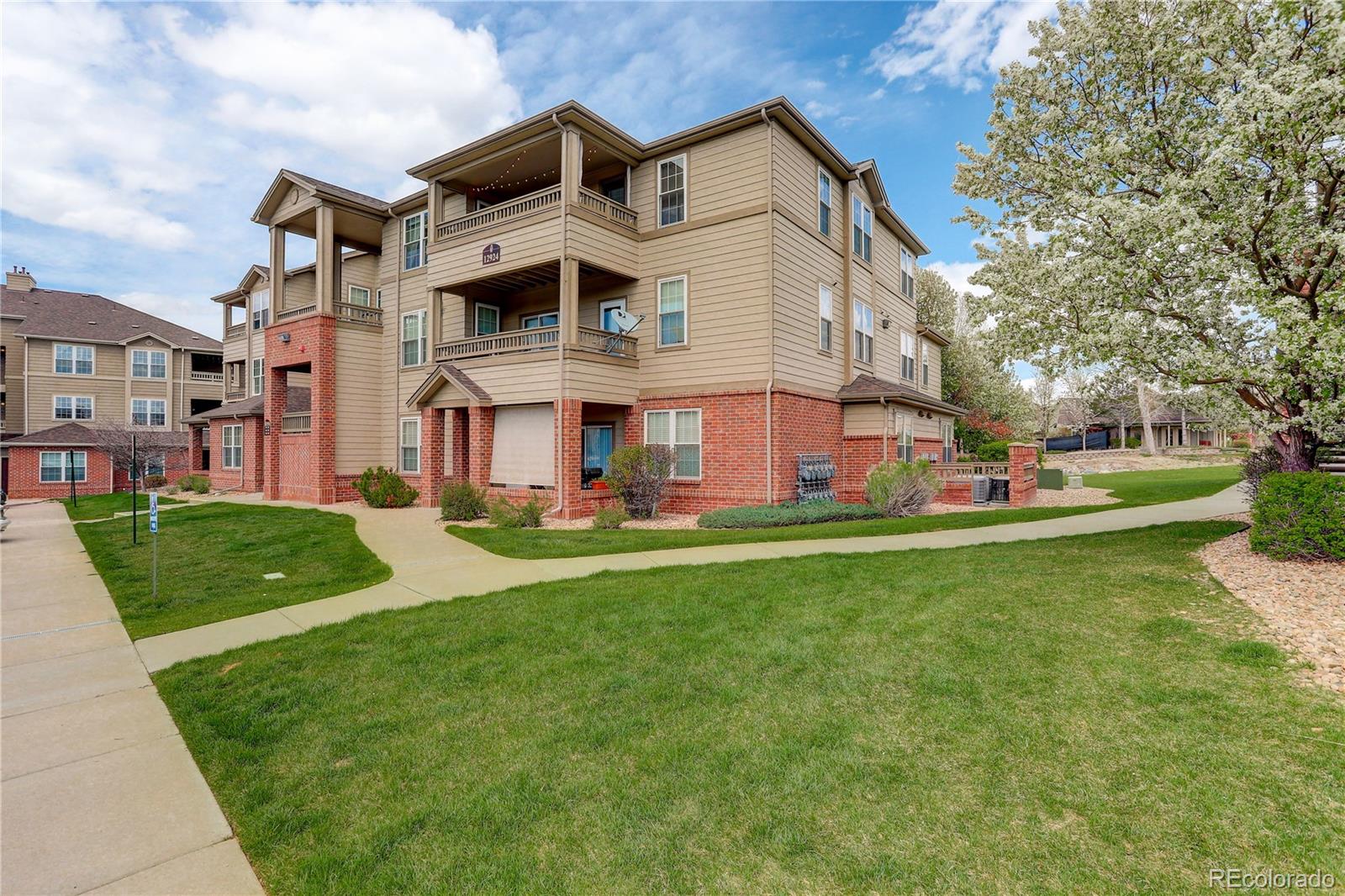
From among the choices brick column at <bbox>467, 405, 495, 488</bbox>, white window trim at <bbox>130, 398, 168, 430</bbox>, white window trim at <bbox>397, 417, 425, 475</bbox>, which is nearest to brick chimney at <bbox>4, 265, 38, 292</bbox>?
white window trim at <bbox>130, 398, 168, 430</bbox>

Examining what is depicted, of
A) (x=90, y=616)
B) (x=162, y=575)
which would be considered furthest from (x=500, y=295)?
(x=90, y=616)

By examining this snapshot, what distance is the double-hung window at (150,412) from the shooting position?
3678 centimetres

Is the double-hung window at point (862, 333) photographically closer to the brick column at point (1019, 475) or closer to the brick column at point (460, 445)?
the brick column at point (1019, 475)

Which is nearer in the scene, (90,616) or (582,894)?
(582,894)

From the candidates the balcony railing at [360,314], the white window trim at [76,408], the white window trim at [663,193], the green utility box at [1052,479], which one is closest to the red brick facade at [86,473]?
the white window trim at [76,408]

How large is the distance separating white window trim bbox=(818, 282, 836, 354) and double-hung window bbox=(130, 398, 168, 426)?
40.8 metres

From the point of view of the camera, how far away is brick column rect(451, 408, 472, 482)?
59.5 feet

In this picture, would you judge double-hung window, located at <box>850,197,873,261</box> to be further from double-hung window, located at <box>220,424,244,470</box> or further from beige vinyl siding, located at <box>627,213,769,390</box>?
double-hung window, located at <box>220,424,244,470</box>

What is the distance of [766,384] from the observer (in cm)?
1466

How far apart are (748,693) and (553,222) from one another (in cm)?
1379

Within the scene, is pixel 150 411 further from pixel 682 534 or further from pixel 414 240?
pixel 682 534

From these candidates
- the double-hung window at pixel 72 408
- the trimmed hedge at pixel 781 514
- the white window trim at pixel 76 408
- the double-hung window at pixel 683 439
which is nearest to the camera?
the trimmed hedge at pixel 781 514

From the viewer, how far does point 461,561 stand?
32.2ft

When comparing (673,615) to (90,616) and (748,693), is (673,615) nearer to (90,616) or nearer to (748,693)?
(748,693)
